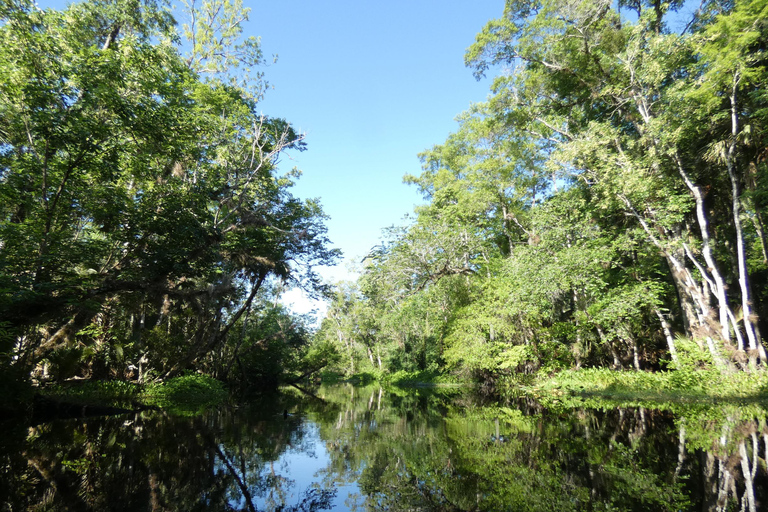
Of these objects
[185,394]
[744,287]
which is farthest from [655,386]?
[185,394]

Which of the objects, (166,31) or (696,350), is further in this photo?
(166,31)

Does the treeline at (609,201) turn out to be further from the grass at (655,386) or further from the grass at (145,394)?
the grass at (145,394)

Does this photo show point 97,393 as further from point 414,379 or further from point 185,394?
point 414,379

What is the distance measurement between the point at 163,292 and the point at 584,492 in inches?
452

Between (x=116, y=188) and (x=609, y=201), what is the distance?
17588 mm

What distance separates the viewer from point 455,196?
23.8 m

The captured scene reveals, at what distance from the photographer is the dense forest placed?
905cm

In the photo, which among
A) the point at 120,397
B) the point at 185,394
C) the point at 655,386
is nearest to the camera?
the point at 120,397

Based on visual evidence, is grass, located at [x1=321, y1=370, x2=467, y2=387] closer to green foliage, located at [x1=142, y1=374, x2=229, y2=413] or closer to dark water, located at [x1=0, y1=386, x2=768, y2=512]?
green foliage, located at [x1=142, y1=374, x2=229, y2=413]

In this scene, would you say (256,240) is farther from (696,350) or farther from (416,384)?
(416,384)

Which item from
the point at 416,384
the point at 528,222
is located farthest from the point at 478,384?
the point at 528,222

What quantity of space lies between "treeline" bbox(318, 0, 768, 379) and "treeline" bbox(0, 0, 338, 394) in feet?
24.3

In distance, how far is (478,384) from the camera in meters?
24.7

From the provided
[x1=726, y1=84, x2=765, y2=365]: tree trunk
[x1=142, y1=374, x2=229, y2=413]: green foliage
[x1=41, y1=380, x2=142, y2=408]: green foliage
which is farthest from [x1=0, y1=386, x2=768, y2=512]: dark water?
[x1=142, y1=374, x2=229, y2=413]: green foliage
